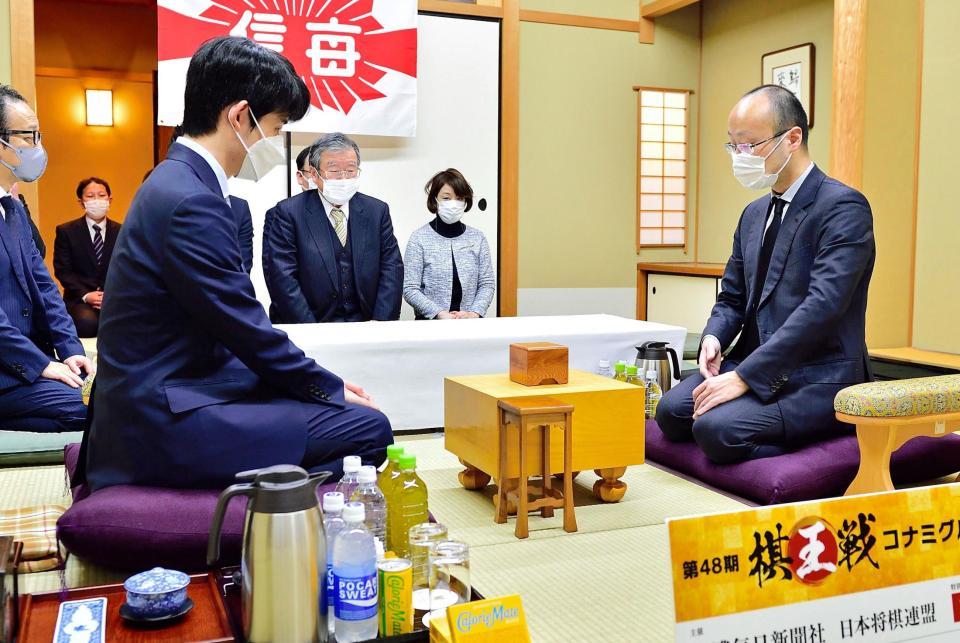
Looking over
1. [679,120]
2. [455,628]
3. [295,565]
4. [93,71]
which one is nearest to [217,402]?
[295,565]

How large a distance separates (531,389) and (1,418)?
1927mm

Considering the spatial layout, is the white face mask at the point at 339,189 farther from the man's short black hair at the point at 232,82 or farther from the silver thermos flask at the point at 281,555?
the silver thermos flask at the point at 281,555

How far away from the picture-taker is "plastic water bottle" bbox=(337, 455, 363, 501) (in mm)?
1948

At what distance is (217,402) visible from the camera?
2262mm

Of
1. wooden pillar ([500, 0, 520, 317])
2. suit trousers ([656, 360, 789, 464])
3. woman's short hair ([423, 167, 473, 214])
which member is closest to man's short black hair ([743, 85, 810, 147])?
suit trousers ([656, 360, 789, 464])

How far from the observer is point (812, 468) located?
2.83 m

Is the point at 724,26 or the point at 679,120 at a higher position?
the point at 724,26

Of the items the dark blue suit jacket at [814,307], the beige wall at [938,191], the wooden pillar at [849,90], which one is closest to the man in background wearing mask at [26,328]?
the dark blue suit jacket at [814,307]

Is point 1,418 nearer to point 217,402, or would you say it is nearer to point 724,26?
point 217,402

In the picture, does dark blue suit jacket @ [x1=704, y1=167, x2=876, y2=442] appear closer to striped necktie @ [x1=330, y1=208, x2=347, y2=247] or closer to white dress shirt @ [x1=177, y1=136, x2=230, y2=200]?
white dress shirt @ [x1=177, y1=136, x2=230, y2=200]

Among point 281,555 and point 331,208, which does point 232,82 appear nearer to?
point 281,555

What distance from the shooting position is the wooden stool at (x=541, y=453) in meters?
2.52

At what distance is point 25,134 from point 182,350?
1700 mm

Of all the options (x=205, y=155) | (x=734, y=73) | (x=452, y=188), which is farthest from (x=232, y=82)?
(x=734, y=73)
